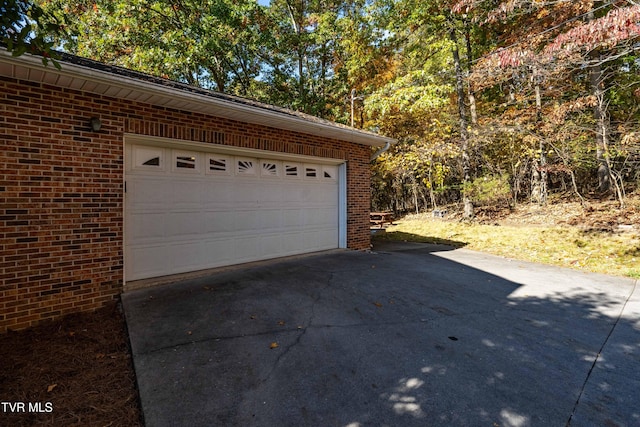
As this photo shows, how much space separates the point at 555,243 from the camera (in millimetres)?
8125

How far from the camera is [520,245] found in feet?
27.8

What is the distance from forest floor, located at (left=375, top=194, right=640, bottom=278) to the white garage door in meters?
5.49

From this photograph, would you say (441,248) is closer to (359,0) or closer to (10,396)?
(10,396)

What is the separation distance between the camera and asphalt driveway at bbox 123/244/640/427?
211 centimetres

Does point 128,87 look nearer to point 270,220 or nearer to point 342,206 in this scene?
point 270,220

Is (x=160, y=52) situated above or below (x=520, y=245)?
above

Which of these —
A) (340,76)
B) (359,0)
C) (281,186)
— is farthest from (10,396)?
(359,0)

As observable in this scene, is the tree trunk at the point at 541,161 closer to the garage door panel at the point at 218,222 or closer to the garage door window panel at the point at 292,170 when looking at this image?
the garage door window panel at the point at 292,170

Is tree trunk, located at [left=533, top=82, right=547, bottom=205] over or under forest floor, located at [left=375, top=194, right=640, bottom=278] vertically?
over

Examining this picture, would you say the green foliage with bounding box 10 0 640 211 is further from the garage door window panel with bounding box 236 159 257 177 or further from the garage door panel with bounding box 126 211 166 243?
the garage door panel with bounding box 126 211 166 243

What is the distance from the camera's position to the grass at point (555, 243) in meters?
6.70

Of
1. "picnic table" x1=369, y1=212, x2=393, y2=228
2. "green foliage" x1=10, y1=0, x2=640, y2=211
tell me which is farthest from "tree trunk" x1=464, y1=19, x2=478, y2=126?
"picnic table" x1=369, y1=212, x2=393, y2=228

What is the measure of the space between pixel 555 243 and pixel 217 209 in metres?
8.92

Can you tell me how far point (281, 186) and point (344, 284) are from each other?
2627 millimetres
